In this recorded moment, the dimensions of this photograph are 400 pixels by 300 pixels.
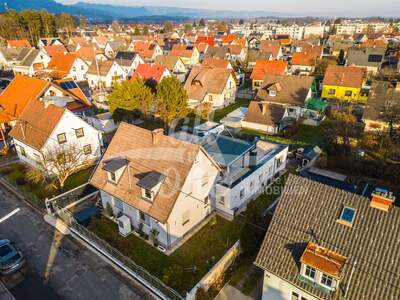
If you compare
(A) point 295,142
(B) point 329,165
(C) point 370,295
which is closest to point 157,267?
(C) point 370,295

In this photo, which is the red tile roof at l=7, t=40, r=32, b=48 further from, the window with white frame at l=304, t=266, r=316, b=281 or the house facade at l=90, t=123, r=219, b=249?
the window with white frame at l=304, t=266, r=316, b=281

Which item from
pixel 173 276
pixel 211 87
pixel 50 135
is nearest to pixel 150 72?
pixel 211 87

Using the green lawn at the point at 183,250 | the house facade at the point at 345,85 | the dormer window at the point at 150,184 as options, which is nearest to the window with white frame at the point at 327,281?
the green lawn at the point at 183,250

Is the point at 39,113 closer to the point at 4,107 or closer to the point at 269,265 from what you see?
the point at 4,107

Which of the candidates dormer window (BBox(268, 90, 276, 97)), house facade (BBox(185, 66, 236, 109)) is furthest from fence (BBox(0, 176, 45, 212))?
dormer window (BBox(268, 90, 276, 97))

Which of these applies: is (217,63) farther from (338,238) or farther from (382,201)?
(338,238)

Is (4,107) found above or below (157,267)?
above
